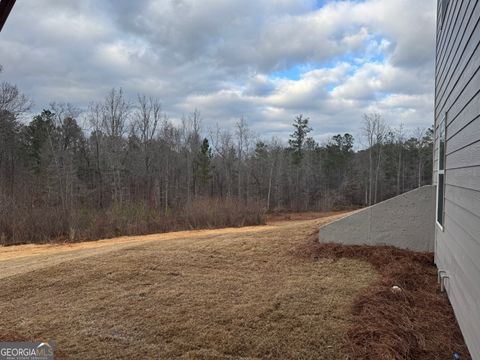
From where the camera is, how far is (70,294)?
5086 millimetres

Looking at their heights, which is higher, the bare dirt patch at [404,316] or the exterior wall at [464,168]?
the exterior wall at [464,168]

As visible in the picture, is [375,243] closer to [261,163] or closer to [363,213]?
[363,213]

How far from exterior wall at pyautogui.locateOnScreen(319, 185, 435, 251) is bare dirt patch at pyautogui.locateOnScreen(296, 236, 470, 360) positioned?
43cm

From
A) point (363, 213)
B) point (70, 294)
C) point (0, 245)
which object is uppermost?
point (363, 213)

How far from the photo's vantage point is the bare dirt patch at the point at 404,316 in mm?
3428

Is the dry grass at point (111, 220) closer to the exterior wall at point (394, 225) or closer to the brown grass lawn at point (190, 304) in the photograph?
the brown grass lawn at point (190, 304)

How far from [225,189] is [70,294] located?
87.6 ft

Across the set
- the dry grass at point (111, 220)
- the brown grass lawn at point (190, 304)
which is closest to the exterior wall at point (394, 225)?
the brown grass lawn at point (190, 304)

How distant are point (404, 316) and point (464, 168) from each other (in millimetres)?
1813

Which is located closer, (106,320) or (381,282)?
(106,320)

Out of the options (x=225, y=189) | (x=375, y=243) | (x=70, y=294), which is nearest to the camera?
(x=70, y=294)

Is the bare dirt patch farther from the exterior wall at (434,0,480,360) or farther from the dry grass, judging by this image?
the dry grass

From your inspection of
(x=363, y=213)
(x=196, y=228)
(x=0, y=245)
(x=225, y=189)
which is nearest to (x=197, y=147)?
(x=225, y=189)

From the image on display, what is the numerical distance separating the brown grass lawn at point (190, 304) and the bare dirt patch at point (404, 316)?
0.19 meters
